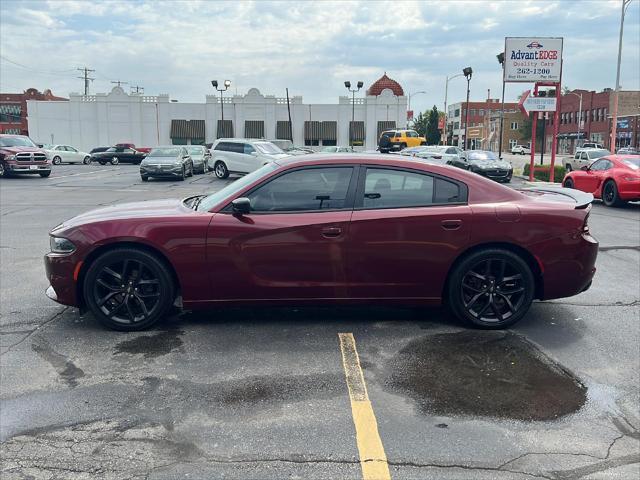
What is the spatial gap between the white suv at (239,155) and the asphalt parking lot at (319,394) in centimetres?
2033

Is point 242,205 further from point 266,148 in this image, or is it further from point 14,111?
point 14,111

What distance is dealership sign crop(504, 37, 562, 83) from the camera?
2406 cm

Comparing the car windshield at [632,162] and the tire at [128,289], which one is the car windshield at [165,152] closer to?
the car windshield at [632,162]

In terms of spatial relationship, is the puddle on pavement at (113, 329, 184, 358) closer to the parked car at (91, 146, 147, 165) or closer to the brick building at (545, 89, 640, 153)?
the parked car at (91, 146, 147, 165)

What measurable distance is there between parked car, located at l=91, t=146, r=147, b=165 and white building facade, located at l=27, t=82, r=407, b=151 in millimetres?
A: 21521

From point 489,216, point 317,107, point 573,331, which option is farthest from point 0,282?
point 317,107

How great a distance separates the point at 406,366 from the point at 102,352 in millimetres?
2412

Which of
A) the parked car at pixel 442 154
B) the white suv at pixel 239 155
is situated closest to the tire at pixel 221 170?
the white suv at pixel 239 155

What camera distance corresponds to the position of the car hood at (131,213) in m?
5.05

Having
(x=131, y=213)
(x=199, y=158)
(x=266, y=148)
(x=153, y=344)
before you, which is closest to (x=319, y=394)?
(x=153, y=344)

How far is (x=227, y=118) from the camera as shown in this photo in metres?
69.7

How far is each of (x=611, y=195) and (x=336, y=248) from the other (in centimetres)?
1302

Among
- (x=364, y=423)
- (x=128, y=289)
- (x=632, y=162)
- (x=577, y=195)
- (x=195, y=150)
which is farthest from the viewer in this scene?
(x=195, y=150)

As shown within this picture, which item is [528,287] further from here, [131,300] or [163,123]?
[163,123]
